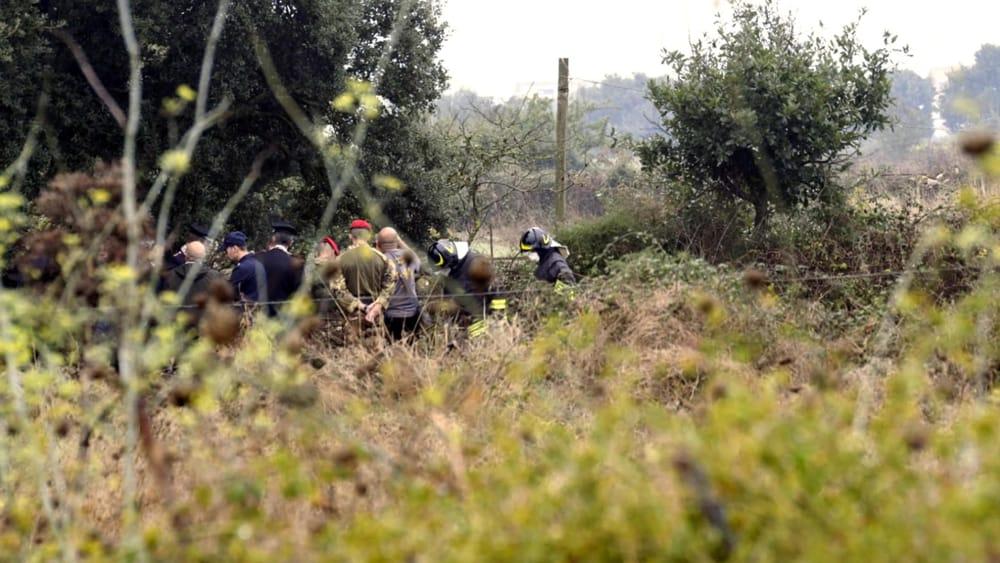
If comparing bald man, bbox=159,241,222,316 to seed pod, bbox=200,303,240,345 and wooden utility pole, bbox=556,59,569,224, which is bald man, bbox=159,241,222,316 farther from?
wooden utility pole, bbox=556,59,569,224

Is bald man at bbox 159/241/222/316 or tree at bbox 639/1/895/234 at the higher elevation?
tree at bbox 639/1/895/234

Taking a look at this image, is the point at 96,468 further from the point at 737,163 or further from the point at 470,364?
the point at 737,163

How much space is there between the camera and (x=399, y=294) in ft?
Result: 32.3

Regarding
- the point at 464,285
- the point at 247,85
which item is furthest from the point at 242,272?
the point at 247,85

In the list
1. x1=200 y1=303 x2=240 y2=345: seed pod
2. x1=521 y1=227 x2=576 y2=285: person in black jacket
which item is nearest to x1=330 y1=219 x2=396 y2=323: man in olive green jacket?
x1=521 y1=227 x2=576 y2=285: person in black jacket

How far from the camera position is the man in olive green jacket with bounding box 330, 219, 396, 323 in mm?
9609

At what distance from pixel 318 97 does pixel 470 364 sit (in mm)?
9470

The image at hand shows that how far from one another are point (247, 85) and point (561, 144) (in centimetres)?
579

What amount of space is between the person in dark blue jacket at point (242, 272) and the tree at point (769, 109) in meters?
6.59

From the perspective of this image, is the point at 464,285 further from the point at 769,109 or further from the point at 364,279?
the point at 769,109

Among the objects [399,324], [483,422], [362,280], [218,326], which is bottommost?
[483,422]

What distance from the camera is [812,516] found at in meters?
3.31

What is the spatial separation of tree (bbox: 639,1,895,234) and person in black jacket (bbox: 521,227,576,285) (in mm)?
4551

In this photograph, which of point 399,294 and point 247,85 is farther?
point 247,85
